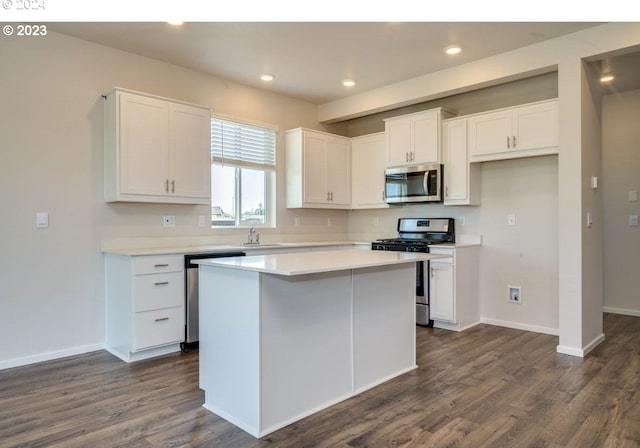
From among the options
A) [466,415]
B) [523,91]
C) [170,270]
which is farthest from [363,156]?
[466,415]

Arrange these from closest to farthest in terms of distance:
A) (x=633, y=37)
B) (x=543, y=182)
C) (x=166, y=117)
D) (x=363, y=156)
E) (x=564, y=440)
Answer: (x=564, y=440)
(x=633, y=37)
(x=166, y=117)
(x=543, y=182)
(x=363, y=156)

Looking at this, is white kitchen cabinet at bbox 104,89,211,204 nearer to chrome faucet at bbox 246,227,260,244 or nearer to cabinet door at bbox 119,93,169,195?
cabinet door at bbox 119,93,169,195

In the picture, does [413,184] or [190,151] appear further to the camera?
[413,184]

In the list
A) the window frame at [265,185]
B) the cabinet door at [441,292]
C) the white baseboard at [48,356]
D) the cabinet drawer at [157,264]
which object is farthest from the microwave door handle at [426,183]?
the white baseboard at [48,356]

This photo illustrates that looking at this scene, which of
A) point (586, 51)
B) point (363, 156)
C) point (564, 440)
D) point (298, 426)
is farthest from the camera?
point (363, 156)

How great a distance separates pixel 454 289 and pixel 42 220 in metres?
3.72

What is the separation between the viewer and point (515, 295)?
437cm

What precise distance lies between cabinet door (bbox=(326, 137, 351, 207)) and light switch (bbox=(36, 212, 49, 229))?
3.05 m

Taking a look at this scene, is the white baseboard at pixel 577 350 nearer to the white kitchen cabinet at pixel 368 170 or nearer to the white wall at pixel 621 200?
the white wall at pixel 621 200

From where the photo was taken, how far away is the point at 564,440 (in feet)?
7.01

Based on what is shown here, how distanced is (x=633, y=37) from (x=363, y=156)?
117 inches

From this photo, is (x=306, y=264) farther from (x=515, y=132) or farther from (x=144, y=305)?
(x=515, y=132)

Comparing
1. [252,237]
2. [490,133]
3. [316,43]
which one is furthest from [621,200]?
[252,237]
